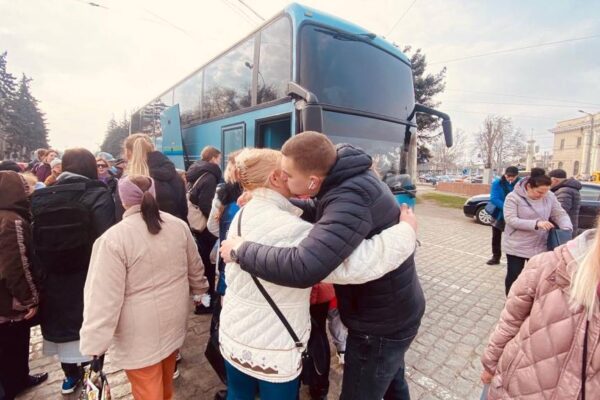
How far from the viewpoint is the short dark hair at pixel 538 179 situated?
353cm

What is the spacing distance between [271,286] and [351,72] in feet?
12.4

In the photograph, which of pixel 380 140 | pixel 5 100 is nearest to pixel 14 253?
pixel 380 140

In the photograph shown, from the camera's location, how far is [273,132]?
4574mm

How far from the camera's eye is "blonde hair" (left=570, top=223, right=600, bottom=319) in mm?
1124

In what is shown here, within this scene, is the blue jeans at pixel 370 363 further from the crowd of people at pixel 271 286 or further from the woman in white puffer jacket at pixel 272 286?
the woman in white puffer jacket at pixel 272 286

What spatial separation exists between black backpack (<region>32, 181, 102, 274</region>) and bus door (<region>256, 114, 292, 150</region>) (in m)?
2.63

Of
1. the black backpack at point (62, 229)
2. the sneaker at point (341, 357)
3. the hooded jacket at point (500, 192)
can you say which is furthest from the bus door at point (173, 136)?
the hooded jacket at point (500, 192)

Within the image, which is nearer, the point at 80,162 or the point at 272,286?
the point at 272,286

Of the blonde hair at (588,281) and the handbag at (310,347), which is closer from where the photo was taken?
the blonde hair at (588,281)

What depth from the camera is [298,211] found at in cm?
161

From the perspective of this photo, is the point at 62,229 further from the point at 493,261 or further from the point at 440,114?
the point at 493,261

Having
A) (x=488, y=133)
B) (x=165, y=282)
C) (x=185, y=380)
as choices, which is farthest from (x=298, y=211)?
(x=488, y=133)

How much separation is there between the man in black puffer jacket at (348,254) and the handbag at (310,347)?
17cm

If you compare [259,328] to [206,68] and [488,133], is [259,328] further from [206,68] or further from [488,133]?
[488,133]
